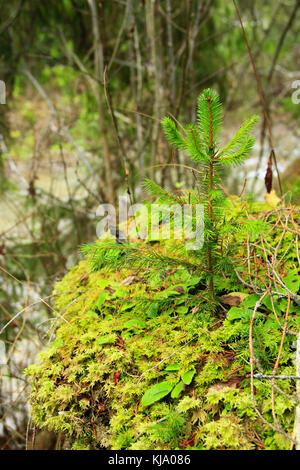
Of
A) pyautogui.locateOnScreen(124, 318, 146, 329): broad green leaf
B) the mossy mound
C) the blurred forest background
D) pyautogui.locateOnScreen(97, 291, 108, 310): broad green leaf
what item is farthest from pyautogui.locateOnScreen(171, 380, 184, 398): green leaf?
the blurred forest background

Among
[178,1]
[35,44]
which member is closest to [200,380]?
[178,1]

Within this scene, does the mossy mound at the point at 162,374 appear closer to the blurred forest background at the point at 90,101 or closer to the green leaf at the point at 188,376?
the green leaf at the point at 188,376

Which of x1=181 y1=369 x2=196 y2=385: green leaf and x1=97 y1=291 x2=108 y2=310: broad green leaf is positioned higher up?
x1=97 y1=291 x2=108 y2=310: broad green leaf

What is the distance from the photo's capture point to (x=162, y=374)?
1.22m

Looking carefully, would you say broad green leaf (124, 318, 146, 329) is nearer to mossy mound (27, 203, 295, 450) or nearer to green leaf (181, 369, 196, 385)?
mossy mound (27, 203, 295, 450)

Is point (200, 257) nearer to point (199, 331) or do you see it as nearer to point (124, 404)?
point (199, 331)

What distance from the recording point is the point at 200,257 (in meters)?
1.34

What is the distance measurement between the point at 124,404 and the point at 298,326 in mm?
678

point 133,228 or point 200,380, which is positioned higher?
point 133,228

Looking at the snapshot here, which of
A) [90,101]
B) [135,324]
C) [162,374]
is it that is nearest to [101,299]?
[135,324]

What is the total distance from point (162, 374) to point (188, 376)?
10cm

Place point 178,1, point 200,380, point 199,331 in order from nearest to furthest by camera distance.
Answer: point 200,380 < point 199,331 < point 178,1

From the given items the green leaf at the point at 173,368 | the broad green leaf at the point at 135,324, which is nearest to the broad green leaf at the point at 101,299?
the broad green leaf at the point at 135,324

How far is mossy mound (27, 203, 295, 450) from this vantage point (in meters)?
1.03
